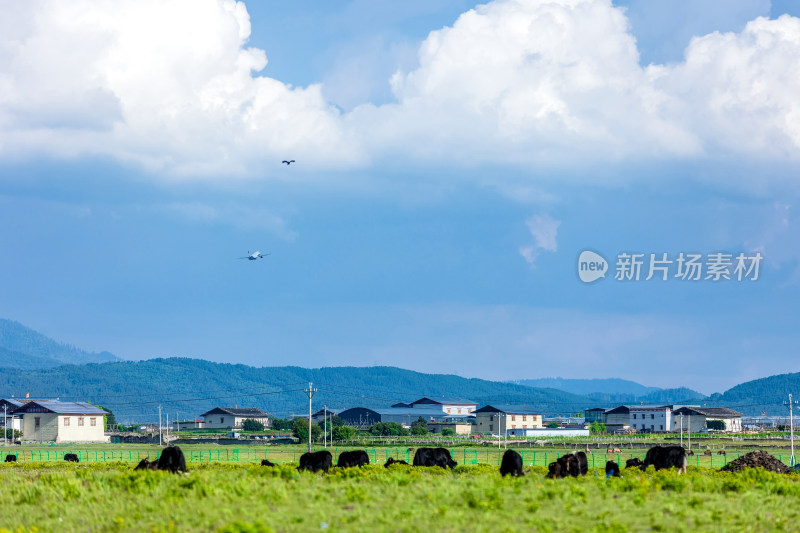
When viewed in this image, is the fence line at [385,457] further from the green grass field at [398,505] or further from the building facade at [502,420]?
the building facade at [502,420]

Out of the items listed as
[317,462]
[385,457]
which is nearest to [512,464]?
[317,462]

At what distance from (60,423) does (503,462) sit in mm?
113194

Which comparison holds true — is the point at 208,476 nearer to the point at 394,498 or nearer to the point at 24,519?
the point at 24,519

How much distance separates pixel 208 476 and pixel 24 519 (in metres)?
5.97

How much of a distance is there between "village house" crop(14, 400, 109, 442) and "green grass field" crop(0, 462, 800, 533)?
112 m

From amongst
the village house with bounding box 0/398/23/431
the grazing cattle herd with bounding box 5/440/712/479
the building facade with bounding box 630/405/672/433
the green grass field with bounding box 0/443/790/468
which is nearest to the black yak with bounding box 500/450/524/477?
the grazing cattle herd with bounding box 5/440/712/479

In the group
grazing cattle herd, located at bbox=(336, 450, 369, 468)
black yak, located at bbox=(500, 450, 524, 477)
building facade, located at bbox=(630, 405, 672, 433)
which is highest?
black yak, located at bbox=(500, 450, 524, 477)

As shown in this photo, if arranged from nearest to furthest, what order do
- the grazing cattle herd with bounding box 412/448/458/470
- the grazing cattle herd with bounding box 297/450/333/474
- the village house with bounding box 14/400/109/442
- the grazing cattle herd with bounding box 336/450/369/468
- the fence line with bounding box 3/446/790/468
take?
1. the grazing cattle herd with bounding box 297/450/333/474
2. the grazing cattle herd with bounding box 336/450/369/468
3. the grazing cattle herd with bounding box 412/448/458/470
4. the fence line with bounding box 3/446/790/468
5. the village house with bounding box 14/400/109/442

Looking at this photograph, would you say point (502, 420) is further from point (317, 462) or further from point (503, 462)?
point (503, 462)

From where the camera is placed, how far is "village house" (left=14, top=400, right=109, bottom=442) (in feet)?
446

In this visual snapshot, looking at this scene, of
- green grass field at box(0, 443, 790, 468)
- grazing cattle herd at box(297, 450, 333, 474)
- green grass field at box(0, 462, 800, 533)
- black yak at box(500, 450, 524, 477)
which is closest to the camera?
green grass field at box(0, 462, 800, 533)

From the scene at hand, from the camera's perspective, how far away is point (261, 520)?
22531mm

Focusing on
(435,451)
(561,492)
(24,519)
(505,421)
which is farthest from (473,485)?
(505,421)

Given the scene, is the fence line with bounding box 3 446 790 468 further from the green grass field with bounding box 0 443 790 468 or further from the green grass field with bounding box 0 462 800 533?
the green grass field with bounding box 0 462 800 533
